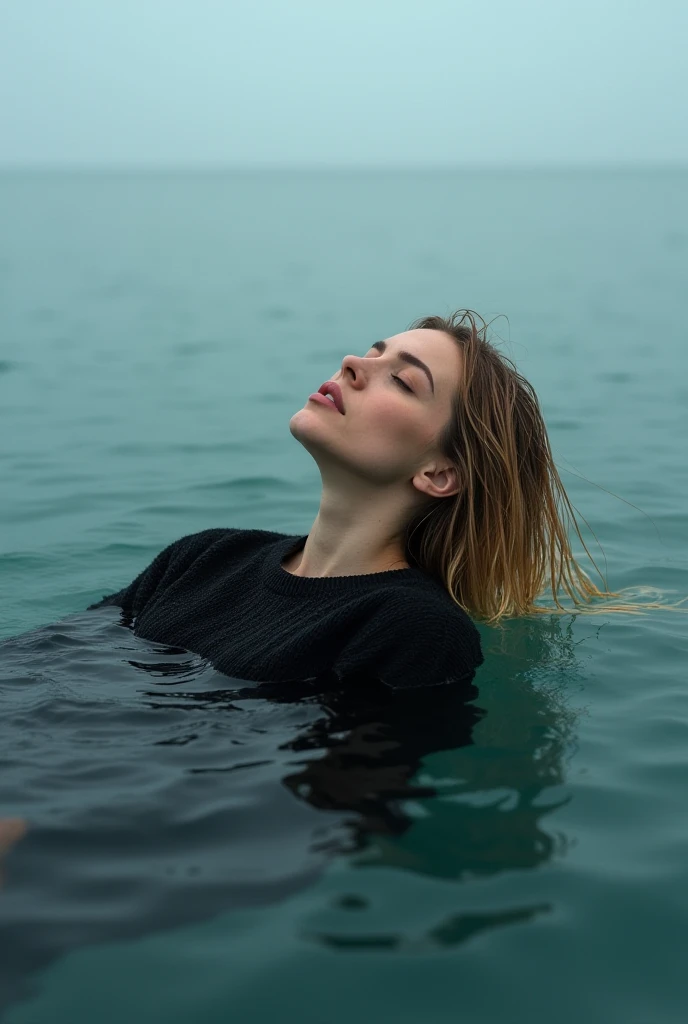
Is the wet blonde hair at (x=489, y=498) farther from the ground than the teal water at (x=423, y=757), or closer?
farther from the ground

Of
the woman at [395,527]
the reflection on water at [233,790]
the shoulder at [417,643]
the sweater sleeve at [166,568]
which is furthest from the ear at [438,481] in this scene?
the sweater sleeve at [166,568]

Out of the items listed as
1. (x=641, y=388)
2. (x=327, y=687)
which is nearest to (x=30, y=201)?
(x=641, y=388)

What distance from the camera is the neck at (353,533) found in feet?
11.5

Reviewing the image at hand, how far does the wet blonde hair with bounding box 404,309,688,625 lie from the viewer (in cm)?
350

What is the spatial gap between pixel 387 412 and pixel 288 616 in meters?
0.62

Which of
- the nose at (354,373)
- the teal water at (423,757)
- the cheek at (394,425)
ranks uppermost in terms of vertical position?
the nose at (354,373)

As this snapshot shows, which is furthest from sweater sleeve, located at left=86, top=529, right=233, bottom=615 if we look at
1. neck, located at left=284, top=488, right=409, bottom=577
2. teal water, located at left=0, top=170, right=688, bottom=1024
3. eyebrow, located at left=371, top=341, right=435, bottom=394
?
eyebrow, located at left=371, top=341, right=435, bottom=394

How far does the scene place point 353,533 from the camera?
3520mm

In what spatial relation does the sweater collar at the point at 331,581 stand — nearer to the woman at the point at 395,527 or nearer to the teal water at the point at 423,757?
the woman at the point at 395,527

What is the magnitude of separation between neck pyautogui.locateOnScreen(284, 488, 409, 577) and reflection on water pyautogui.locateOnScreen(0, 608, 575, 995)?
0.42 meters

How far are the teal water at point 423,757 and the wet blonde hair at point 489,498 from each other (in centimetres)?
32

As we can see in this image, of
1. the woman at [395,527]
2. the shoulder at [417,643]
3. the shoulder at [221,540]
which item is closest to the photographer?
the shoulder at [417,643]

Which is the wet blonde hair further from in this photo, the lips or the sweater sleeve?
the sweater sleeve

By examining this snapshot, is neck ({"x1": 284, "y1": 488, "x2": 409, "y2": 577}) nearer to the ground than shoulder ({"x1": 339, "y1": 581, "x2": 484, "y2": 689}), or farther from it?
farther from it
